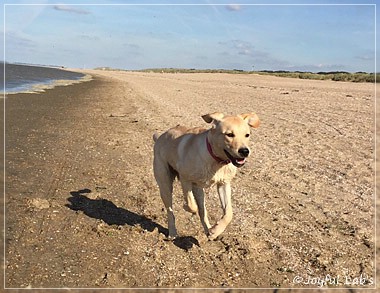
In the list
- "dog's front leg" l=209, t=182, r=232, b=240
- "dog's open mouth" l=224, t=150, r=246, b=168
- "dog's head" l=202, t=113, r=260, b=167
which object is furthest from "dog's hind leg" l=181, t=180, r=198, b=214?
"dog's open mouth" l=224, t=150, r=246, b=168

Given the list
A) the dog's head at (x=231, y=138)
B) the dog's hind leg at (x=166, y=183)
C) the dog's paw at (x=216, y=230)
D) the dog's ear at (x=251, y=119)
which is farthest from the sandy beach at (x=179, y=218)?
the dog's ear at (x=251, y=119)

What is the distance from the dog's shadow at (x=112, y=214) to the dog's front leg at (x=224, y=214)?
0.46 meters

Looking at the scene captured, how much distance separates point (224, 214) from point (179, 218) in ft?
4.56

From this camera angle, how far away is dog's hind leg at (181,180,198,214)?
5984mm

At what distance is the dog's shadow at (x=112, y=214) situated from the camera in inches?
246

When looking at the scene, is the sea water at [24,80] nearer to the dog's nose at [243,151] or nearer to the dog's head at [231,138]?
the dog's head at [231,138]

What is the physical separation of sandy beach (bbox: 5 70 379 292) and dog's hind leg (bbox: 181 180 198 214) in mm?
511

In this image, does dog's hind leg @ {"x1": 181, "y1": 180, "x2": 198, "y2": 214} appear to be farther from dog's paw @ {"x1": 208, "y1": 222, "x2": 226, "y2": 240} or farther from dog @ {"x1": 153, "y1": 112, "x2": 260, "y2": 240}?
dog's paw @ {"x1": 208, "y1": 222, "x2": 226, "y2": 240}

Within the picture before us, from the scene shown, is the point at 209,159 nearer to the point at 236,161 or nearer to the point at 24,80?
the point at 236,161

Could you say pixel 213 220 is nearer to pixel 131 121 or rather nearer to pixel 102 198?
pixel 102 198

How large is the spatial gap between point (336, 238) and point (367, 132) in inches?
341

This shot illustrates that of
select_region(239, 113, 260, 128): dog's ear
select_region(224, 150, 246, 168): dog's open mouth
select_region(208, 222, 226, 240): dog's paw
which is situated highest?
select_region(239, 113, 260, 128): dog's ear

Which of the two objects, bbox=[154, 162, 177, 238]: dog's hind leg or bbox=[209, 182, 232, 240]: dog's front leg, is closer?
bbox=[209, 182, 232, 240]: dog's front leg

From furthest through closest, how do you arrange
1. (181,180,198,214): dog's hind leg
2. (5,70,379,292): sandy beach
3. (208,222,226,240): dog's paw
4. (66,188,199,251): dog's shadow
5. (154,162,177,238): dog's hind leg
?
(154,162,177,238): dog's hind leg < (66,188,199,251): dog's shadow < (181,180,198,214): dog's hind leg < (208,222,226,240): dog's paw < (5,70,379,292): sandy beach
